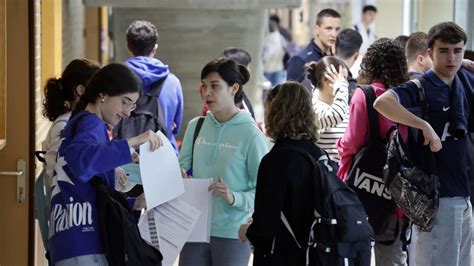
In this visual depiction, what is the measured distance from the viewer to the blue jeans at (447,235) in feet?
20.3

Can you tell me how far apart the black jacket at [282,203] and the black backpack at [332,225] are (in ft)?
0.12

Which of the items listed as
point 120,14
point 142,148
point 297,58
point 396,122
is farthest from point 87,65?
point 120,14

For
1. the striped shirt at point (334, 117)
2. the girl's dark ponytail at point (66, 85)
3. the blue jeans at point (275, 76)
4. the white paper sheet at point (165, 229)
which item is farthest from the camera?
the blue jeans at point (275, 76)

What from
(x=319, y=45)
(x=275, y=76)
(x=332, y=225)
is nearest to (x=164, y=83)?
(x=319, y=45)

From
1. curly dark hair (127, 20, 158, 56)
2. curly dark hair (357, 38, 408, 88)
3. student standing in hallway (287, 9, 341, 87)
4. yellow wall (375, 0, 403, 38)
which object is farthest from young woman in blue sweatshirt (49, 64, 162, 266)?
yellow wall (375, 0, 403, 38)

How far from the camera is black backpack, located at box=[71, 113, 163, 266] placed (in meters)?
5.08

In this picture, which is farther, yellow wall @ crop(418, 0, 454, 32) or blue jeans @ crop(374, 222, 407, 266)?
yellow wall @ crop(418, 0, 454, 32)

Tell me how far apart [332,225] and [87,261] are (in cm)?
114

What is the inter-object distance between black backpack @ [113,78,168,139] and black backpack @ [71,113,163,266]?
2.98m

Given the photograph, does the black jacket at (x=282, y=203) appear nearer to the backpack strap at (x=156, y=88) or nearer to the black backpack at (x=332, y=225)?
the black backpack at (x=332, y=225)

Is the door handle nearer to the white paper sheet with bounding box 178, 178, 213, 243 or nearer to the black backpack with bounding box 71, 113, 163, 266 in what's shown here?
the white paper sheet with bounding box 178, 178, 213, 243

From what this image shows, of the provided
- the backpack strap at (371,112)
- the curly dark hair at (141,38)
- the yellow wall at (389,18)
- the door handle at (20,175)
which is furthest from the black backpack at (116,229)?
the yellow wall at (389,18)

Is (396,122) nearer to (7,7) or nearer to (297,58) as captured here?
(7,7)

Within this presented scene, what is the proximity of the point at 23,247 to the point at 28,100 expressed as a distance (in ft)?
2.89
